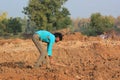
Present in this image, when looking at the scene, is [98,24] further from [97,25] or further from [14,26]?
[14,26]

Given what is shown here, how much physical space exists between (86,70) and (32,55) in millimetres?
8364

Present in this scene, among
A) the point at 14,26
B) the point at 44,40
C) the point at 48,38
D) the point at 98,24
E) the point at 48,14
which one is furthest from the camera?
the point at 14,26

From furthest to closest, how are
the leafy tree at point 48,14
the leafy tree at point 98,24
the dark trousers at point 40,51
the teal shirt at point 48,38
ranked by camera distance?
1. the leafy tree at point 98,24
2. the leafy tree at point 48,14
3. the dark trousers at point 40,51
4. the teal shirt at point 48,38

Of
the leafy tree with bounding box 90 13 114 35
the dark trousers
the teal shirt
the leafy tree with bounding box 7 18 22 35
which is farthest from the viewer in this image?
the leafy tree with bounding box 7 18 22 35

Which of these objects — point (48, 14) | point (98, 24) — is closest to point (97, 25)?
point (98, 24)

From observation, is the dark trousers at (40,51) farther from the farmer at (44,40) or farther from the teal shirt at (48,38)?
the teal shirt at (48,38)

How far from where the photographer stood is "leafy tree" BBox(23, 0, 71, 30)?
40.8m

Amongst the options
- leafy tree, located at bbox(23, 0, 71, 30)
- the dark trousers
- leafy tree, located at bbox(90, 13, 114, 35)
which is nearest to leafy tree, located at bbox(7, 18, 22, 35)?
leafy tree, located at bbox(23, 0, 71, 30)

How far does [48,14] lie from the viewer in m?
41.8

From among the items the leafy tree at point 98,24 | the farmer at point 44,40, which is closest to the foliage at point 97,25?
the leafy tree at point 98,24

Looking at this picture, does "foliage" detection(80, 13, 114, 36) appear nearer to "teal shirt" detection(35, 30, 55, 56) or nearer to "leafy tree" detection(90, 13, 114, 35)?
"leafy tree" detection(90, 13, 114, 35)

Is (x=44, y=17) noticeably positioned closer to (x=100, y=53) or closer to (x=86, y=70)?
(x=100, y=53)

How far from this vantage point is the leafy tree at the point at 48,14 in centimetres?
4075

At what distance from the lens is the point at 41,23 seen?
40875mm
